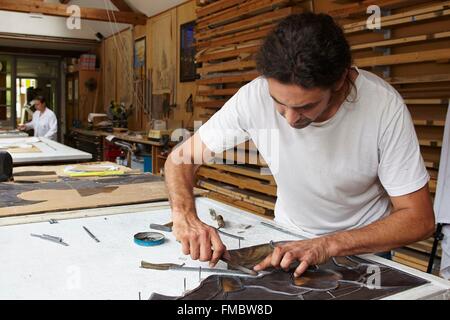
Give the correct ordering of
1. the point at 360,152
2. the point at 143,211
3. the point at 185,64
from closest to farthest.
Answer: the point at 360,152 < the point at 143,211 < the point at 185,64

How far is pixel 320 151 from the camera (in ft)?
5.33

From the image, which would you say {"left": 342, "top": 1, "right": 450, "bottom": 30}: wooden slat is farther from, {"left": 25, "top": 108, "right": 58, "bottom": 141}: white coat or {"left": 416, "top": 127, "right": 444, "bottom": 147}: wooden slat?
{"left": 25, "top": 108, "right": 58, "bottom": 141}: white coat

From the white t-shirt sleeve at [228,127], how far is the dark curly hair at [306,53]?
1.43 ft

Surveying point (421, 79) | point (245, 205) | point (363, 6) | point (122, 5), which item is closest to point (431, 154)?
point (421, 79)

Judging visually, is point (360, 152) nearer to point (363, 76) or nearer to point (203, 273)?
point (363, 76)

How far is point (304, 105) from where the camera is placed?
4.36 feet

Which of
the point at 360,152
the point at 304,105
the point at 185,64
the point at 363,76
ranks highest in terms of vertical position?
the point at 185,64

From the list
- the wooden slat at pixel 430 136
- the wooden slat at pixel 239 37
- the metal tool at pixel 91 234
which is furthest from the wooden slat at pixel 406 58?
the metal tool at pixel 91 234

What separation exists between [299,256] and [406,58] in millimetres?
2290

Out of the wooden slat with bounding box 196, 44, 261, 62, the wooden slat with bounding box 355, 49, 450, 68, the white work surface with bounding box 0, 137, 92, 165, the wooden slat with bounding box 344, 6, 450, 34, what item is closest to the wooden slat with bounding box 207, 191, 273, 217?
the white work surface with bounding box 0, 137, 92, 165

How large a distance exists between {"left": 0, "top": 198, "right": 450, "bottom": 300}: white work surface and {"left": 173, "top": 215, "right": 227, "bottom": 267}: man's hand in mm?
33

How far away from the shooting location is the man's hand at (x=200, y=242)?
4.34 ft
